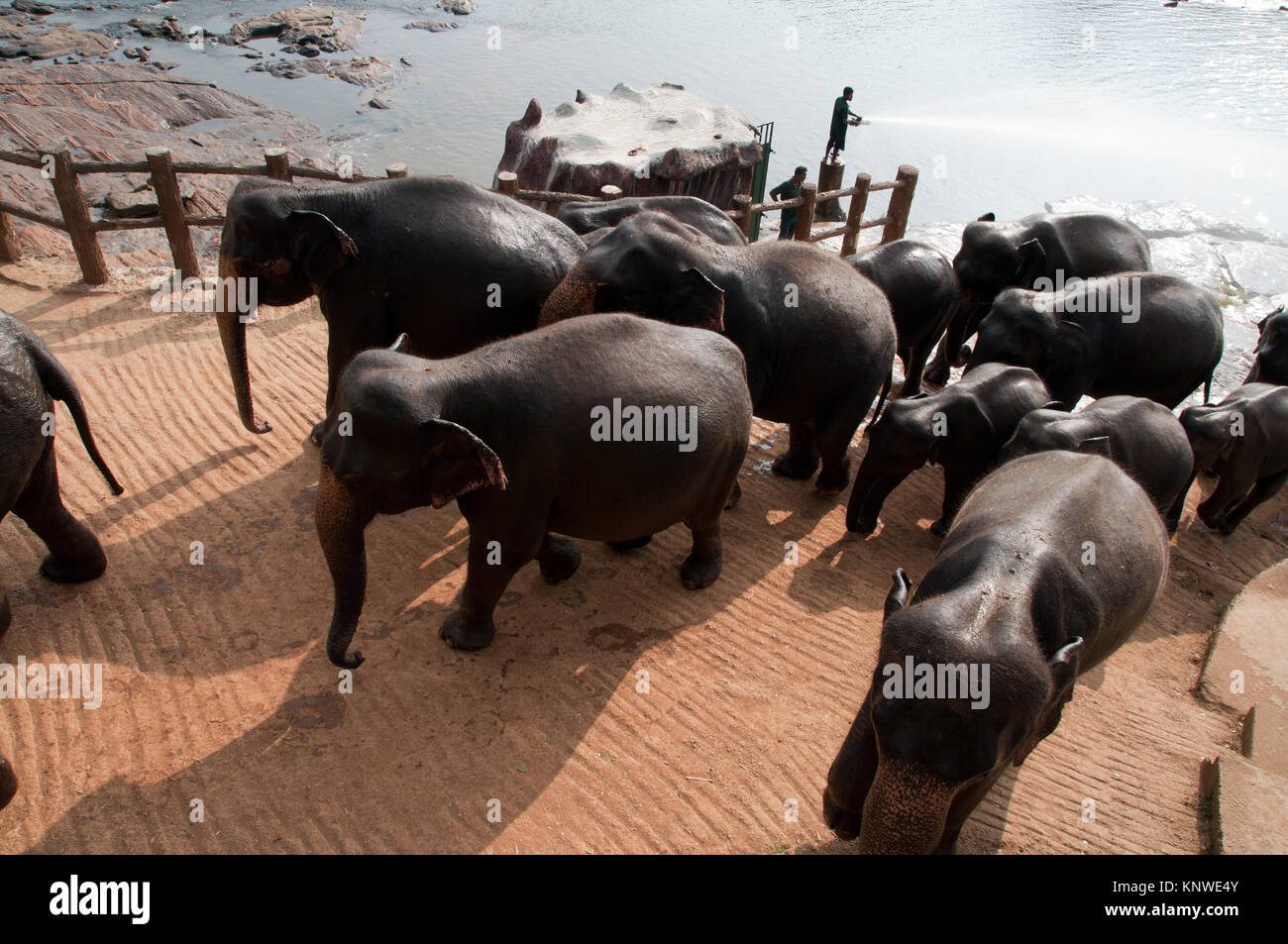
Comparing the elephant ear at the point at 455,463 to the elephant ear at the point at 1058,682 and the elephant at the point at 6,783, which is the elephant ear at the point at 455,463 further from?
the elephant ear at the point at 1058,682

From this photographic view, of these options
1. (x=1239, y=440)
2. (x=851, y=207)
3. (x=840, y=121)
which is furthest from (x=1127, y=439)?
(x=840, y=121)

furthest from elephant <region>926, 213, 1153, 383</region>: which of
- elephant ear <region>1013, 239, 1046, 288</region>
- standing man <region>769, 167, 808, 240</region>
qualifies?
standing man <region>769, 167, 808, 240</region>

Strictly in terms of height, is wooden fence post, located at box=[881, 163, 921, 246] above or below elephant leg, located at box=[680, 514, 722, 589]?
above

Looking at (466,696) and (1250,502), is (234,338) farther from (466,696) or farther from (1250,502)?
(1250,502)

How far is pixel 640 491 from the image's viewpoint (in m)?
5.19

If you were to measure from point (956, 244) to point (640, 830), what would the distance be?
1417cm

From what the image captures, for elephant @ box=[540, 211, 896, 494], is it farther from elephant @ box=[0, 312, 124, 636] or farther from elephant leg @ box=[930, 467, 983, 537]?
elephant @ box=[0, 312, 124, 636]

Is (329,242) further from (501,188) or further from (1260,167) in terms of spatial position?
(1260,167)

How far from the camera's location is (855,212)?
12047 mm

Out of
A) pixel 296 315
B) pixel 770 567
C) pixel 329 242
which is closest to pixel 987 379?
pixel 770 567

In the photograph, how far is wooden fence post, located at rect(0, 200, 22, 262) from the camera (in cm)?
1020

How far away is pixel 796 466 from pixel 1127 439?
8.59 feet

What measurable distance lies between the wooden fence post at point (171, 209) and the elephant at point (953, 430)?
25.7 ft

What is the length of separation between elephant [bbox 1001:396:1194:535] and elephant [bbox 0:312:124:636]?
20.1ft
